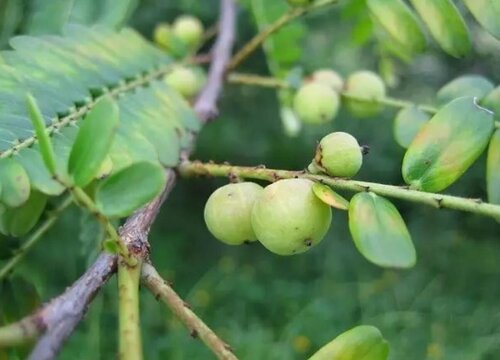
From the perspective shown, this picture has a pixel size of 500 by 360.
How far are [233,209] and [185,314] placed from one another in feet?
0.28

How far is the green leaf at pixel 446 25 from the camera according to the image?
507 millimetres

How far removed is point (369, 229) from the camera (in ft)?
1.24

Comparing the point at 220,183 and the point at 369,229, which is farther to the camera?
the point at 220,183

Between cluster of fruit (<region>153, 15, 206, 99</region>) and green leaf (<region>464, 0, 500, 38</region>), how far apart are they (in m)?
0.30

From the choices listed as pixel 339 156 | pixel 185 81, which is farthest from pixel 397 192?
pixel 185 81

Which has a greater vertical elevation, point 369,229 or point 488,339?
point 369,229

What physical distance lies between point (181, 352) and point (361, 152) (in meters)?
0.60

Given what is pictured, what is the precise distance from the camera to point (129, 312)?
37 centimetres

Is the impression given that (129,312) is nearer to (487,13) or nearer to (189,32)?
(487,13)

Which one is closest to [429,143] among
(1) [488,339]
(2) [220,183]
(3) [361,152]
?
(3) [361,152]

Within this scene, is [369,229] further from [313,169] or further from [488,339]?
[488,339]

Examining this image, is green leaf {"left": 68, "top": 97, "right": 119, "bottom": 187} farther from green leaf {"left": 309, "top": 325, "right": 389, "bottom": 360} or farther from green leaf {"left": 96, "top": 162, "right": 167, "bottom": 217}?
green leaf {"left": 309, "top": 325, "right": 389, "bottom": 360}

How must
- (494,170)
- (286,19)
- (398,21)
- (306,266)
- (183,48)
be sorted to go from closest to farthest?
(494,170) < (398,21) < (286,19) < (183,48) < (306,266)

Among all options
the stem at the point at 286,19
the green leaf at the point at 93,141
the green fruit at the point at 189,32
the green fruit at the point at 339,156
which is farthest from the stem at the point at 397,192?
the green fruit at the point at 189,32
